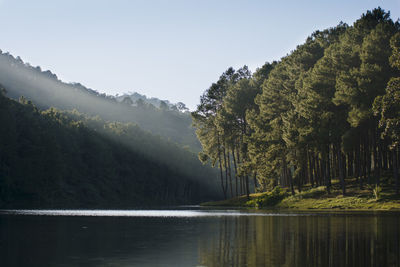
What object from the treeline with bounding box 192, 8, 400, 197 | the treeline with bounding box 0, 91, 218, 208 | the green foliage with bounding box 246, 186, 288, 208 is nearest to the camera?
the treeline with bounding box 192, 8, 400, 197

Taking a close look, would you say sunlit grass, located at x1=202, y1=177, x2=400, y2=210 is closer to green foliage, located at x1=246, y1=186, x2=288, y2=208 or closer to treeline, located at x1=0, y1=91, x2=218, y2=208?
green foliage, located at x1=246, y1=186, x2=288, y2=208

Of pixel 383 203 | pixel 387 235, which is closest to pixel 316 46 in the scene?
pixel 383 203

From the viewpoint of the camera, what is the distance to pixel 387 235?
65.9 ft

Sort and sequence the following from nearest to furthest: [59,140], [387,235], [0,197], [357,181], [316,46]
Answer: [387,235] < [357,181] < [316,46] < [0,197] < [59,140]

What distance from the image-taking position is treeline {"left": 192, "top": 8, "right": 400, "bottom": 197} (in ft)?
169

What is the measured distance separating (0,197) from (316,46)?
5738cm

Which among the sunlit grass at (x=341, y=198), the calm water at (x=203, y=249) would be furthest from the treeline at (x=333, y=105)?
the calm water at (x=203, y=249)

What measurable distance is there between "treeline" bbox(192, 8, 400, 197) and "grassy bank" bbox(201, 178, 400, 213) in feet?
4.20

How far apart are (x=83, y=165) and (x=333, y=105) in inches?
3625

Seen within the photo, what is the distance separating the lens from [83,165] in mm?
138000

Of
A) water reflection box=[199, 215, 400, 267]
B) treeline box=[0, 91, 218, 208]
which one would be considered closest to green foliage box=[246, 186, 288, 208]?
treeline box=[0, 91, 218, 208]

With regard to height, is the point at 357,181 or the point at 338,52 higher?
the point at 338,52

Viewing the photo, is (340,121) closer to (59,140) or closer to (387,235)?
(387,235)

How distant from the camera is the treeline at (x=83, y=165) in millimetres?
96500
